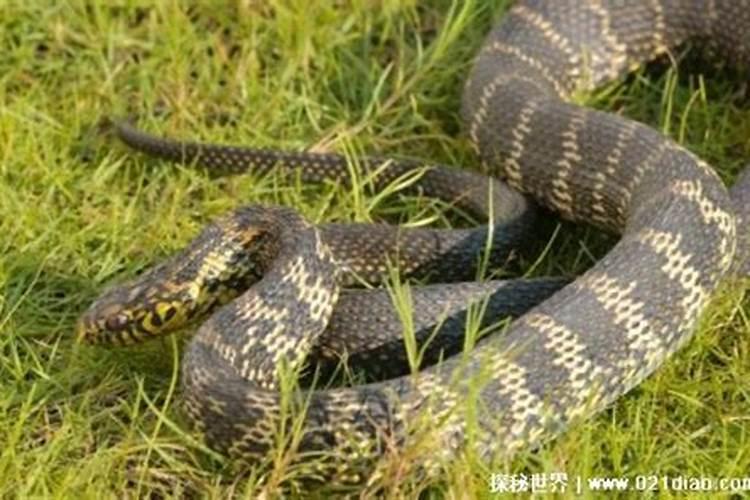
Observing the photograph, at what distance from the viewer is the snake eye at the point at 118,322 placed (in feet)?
21.0

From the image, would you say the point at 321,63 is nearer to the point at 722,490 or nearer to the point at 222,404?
the point at 222,404

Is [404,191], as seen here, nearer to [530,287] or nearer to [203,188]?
[203,188]

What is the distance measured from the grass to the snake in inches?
4.5

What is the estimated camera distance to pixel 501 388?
583 cm

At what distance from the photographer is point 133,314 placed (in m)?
6.42

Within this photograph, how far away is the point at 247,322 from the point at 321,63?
2.45m

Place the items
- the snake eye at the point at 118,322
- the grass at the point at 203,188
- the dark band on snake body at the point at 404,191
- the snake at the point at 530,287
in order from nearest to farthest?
A: the snake at the point at 530,287 → the grass at the point at 203,188 → the snake eye at the point at 118,322 → the dark band on snake body at the point at 404,191

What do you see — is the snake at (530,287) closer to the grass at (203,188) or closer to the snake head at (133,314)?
the snake head at (133,314)

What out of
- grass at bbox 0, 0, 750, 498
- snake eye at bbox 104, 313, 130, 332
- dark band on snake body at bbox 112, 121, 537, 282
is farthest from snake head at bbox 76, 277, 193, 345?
dark band on snake body at bbox 112, 121, 537, 282

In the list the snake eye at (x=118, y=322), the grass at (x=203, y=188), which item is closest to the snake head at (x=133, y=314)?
the snake eye at (x=118, y=322)

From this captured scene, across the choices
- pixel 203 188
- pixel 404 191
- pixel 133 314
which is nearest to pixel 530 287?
pixel 404 191

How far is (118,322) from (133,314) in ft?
0.20

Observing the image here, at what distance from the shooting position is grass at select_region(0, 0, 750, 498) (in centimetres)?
595

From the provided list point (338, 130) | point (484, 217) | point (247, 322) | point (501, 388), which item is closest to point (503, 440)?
point (501, 388)
